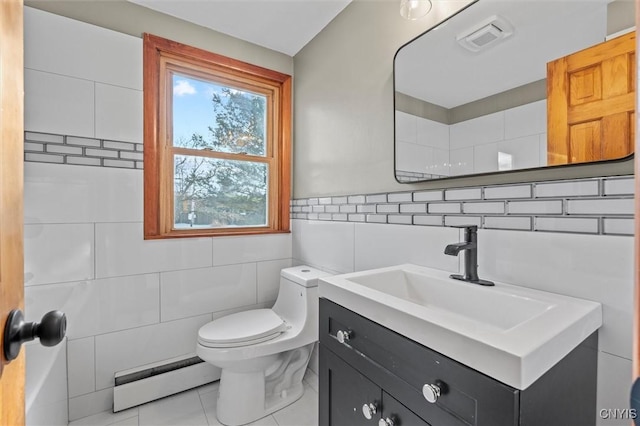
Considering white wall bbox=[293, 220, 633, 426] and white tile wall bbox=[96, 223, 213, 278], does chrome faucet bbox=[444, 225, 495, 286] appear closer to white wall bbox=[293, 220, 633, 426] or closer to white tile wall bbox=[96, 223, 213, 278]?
white wall bbox=[293, 220, 633, 426]

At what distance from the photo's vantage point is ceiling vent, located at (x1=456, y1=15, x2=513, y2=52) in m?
1.04

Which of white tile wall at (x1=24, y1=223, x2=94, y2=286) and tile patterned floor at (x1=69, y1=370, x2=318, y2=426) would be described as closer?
white tile wall at (x1=24, y1=223, x2=94, y2=286)

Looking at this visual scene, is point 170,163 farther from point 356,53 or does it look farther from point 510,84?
point 510,84

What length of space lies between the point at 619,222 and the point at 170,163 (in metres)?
2.09

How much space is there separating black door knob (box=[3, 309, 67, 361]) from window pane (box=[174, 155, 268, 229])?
4.95ft

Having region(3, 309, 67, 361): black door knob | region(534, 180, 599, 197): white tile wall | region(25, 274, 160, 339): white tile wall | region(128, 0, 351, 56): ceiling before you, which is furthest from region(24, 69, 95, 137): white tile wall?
region(534, 180, 599, 197): white tile wall

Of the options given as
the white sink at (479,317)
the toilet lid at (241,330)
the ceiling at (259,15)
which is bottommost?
the toilet lid at (241,330)

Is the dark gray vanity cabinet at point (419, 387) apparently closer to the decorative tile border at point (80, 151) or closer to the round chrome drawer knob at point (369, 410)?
the round chrome drawer knob at point (369, 410)

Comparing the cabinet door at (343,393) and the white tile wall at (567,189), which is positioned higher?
the white tile wall at (567,189)

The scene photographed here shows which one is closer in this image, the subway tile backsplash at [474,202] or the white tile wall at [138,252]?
the subway tile backsplash at [474,202]

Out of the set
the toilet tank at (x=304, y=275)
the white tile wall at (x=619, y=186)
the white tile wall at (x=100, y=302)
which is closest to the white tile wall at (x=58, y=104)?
the white tile wall at (x=100, y=302)

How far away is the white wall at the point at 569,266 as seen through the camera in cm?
79

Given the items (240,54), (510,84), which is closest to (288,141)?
(240,54)

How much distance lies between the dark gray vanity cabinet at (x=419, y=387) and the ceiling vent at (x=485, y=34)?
1006mm
